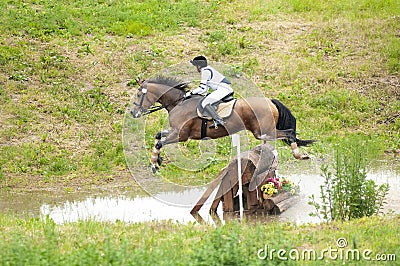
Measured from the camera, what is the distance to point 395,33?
24.1 metres

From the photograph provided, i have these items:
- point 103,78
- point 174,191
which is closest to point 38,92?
point 103,78

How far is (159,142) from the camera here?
1289cm

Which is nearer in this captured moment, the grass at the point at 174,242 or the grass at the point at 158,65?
the grass at the point at 174,242

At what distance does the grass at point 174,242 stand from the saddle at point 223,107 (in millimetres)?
2656

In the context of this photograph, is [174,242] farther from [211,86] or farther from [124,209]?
[124,209]

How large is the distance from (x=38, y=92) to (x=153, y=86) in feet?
25.8

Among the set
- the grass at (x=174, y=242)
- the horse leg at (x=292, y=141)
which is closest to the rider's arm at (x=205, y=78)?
the horse leg at (x=292, y=141)

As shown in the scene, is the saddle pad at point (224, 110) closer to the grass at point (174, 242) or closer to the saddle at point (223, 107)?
the saddle at point (223, 107)

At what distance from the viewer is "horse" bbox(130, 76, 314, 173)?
520 inches

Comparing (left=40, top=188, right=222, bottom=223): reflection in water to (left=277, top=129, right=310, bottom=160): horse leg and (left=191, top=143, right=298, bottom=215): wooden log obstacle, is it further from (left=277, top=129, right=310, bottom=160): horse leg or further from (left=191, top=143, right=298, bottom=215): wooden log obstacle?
(left=277, top=129, right=310, bottom=160): horse leg

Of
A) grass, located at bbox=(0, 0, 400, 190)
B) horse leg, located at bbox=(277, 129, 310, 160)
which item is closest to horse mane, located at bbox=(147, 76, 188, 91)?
horse leg, located at bbox=(277, 129, 310, 160)

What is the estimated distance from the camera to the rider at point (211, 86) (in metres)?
12.6

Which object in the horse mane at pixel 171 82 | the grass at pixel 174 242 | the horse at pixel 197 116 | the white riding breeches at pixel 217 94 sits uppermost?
the horse mane at pixel 171 82

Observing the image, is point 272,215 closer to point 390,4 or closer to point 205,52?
point 205,52
